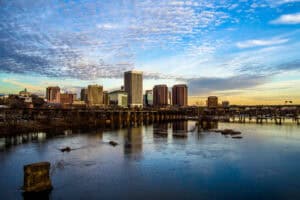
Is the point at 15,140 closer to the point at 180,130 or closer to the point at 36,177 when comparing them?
the point at 36,177

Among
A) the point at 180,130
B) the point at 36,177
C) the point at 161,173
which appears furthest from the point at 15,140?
the point at 180,130

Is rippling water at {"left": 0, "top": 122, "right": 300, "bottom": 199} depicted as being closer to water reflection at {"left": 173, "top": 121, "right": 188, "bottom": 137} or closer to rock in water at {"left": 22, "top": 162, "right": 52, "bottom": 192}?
rock in water at {"left": 22, "top": 162, "right": 52, "bottom": 192}

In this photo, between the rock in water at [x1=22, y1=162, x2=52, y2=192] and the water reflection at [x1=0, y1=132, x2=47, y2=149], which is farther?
the water reflection at [x1=0, y1=132, x2=47, y2=149]

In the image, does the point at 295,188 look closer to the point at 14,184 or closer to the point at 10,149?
→ the point at 14,184

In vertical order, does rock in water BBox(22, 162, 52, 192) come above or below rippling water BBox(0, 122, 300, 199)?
above

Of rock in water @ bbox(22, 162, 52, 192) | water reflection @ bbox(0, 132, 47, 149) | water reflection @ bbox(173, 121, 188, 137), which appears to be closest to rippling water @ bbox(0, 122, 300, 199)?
rock in water @ bbox(22, 162, 52, 192)

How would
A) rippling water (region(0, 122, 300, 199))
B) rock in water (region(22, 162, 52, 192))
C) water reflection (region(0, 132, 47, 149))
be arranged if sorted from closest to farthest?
rock in water (region(22, 162, 52, 192)) < rippling water (region(0, 122, 300, 199)) < water reflection (region(0, 132, 47, 149))

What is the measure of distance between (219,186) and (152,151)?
747 inches

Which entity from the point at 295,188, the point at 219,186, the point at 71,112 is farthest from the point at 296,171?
the point at 71,112

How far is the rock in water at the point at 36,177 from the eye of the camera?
19478 millimetres

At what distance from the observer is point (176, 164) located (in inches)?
1203

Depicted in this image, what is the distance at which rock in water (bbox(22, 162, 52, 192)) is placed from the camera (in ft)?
63.9

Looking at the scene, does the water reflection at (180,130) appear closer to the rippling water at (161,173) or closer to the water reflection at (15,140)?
the rippling water at (161,173)

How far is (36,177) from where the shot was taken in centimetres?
2017
